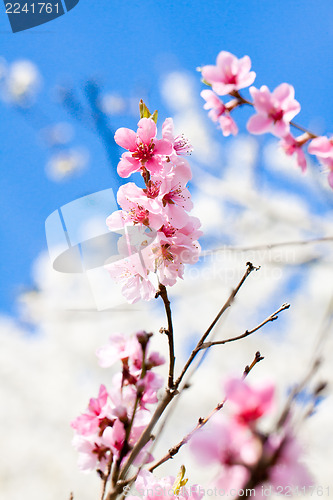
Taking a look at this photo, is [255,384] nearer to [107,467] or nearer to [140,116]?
[107,467]

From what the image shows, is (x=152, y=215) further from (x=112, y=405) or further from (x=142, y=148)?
(x=112, y=405)

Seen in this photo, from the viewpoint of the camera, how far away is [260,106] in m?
1.00

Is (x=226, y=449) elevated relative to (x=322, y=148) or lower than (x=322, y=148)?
lower

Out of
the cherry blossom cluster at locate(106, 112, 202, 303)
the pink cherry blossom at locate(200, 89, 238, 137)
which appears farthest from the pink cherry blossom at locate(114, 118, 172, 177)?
the pink cherry blossom at locate(200, 89, 238, 137)

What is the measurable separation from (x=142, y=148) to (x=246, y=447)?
1.01 m

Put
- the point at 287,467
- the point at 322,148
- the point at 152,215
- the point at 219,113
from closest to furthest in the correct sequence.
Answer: the point at 287,467 → the point at 322,148 → the point at 219,113 → the point at 152,215

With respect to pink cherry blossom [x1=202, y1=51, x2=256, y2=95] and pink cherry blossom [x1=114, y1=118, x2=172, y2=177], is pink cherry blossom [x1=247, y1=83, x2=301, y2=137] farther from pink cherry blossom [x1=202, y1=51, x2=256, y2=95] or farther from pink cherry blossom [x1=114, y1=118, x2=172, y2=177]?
pink cherry blossom [x1=114, y1=118, x2=172, y2=177]

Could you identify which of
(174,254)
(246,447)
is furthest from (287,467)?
(174,254)

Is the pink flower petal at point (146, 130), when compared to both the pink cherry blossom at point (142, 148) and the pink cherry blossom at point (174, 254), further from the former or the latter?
the pink cherry blossom at point (174, 254)

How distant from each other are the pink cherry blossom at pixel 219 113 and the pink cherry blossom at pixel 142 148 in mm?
201

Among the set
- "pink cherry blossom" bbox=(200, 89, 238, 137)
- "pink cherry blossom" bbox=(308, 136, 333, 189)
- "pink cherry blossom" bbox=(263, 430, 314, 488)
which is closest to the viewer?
"pink cherry blossom" bbox=(263, 430, 314, 488)

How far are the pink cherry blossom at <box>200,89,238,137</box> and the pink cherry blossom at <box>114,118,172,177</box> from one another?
0.66ft

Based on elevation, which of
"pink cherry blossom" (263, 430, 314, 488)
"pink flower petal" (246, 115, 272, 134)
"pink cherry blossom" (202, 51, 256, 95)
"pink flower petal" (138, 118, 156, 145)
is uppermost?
"pink flower petal" (138, 118, 156, 145)

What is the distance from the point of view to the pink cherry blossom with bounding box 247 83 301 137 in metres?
1.00
